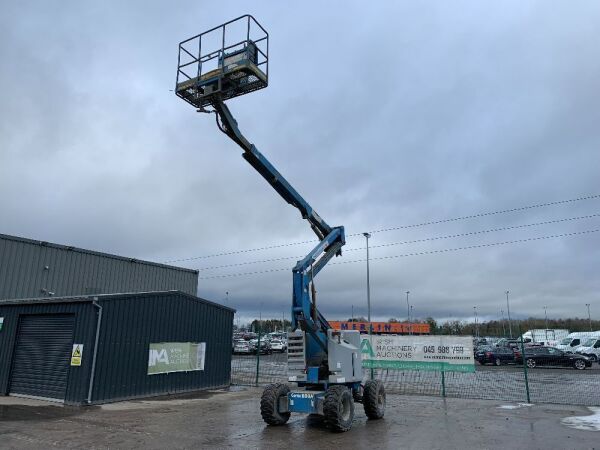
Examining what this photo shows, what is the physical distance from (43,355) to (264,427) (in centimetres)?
878

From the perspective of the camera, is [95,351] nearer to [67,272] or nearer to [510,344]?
[67,272]

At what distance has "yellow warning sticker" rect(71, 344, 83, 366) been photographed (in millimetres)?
14720

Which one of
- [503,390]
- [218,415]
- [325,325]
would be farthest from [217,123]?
[503,390]

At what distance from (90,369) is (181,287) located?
15534 millimetres

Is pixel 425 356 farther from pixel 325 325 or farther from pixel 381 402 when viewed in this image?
pixel 325 325

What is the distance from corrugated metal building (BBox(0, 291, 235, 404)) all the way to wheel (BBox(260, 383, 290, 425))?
20.2 feet

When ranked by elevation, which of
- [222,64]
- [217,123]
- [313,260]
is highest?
[222,64]

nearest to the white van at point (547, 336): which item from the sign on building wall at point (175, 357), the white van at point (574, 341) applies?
the white van at point (574, 341)

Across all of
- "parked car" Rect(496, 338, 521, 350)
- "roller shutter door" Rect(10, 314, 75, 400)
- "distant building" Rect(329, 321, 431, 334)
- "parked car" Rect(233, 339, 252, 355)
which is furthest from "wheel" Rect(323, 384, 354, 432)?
"distant building" Rect(329, 321, 431, 334)

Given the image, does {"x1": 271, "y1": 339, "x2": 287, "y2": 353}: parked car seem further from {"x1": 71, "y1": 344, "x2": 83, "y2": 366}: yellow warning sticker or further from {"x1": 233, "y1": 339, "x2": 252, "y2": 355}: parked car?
{"x1": 71, "y1": 344, "x2": 83, "y2": 366}: yellow warning sticker

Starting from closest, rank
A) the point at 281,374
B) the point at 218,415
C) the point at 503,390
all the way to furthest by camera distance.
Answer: the point at 218,415 < the point at 503,390 < the point at 281,374

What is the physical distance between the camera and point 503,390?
18.8 m

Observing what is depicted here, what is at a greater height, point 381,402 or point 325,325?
point 325,325

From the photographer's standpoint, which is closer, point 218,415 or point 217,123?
point 217,123
